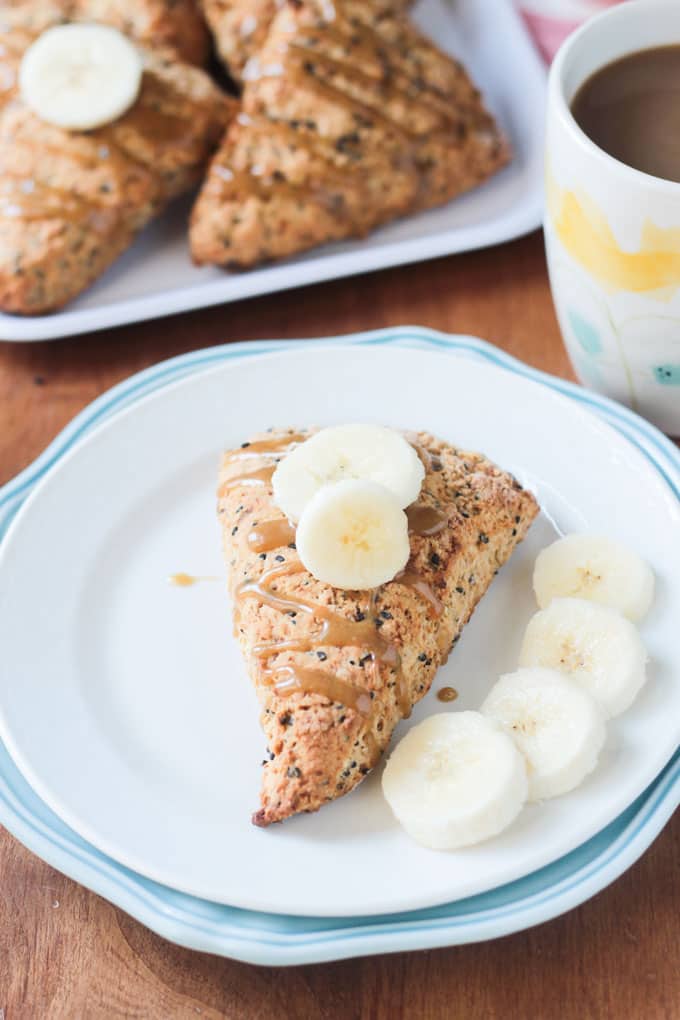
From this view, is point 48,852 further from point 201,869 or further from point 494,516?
point 494,516

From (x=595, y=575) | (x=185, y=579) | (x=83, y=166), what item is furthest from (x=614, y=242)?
(x=83, y=166)

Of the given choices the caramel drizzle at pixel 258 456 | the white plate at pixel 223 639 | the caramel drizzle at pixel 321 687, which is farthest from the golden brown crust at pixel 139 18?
the caramel drizzle at pixel 321 687

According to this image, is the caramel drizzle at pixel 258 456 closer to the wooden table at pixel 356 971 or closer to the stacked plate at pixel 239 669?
the stacked plate at pixel 239 669

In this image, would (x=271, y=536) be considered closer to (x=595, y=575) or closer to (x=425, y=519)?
(x=425, y=519)

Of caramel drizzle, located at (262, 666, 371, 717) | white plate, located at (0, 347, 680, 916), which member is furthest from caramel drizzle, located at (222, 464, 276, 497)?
caramel drizzle, located at (262, 666, 371, 717)

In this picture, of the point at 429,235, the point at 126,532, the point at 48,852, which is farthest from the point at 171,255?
the point at 48,852

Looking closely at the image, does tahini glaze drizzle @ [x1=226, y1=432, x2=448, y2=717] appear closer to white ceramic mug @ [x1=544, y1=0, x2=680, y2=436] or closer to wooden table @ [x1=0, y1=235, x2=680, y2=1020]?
wooden table @ [x1=0, y1=235, x2=680, y2=1020]
